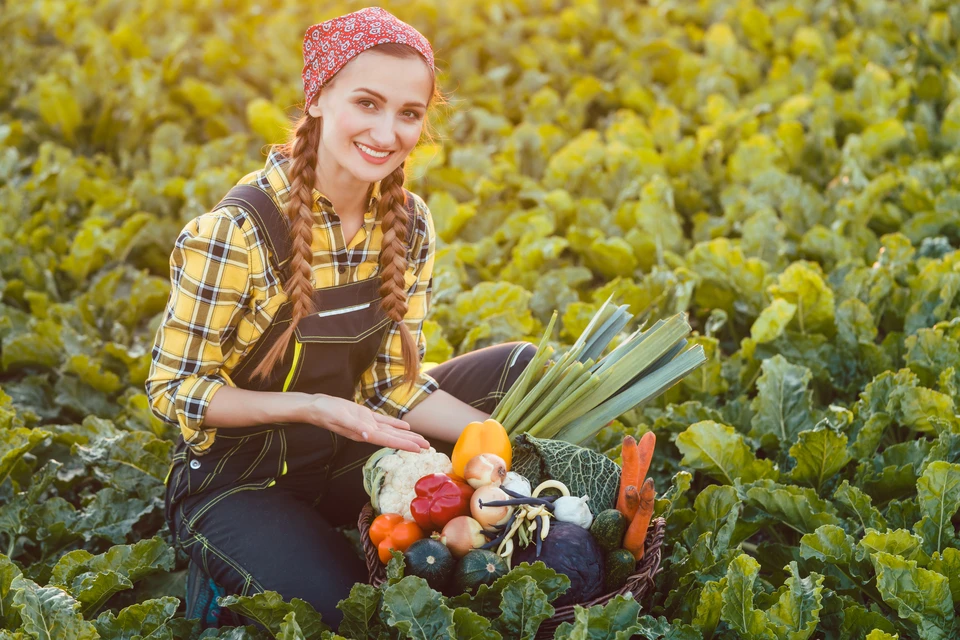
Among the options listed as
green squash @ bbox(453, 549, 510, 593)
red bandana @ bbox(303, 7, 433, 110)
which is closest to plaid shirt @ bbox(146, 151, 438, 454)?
red bandana @ bbox(303, 7, 433, 110)

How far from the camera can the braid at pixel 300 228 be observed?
8.25 feet

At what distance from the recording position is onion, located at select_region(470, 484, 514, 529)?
92.2 inches

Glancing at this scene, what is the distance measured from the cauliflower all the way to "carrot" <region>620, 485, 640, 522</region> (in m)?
0.51

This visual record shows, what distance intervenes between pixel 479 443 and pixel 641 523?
1.57 feet

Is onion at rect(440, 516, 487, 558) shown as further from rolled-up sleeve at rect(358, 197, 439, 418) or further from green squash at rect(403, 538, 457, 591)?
rolled-up sleeve at rect(358, 197, 439, 418)

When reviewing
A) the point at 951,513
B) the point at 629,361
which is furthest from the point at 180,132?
the point at 951,513

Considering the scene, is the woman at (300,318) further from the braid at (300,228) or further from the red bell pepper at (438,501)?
the red bell pepper at (438,501)

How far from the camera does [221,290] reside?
8.15 ft

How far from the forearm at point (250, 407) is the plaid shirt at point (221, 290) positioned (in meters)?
0.03

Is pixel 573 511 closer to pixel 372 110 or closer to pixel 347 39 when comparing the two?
pixel 372 110

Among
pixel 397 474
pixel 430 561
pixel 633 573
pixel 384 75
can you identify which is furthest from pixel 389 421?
pixel 384 75

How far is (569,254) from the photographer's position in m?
4.77

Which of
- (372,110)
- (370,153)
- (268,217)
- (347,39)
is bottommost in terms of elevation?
(268,217)

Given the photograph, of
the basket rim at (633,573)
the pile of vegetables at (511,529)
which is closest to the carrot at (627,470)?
the pile of vegetables at (511,529)
